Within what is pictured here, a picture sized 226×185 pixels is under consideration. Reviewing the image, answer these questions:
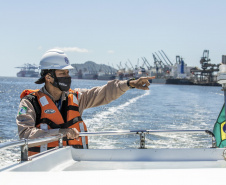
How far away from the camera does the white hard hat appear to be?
362cm

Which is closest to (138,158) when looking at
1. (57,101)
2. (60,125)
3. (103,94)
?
(103,94)

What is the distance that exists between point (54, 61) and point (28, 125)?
773 millimetres

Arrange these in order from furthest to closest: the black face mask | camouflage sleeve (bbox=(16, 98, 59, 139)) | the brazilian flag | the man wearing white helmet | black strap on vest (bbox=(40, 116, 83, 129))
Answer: the brazilian flag < the black face mask < black strap on vest (bbox=(40, 116, 83, 129)) < the man wearing white helmet < camouflage sleeve (bbox=(16, 98, 59, 139))

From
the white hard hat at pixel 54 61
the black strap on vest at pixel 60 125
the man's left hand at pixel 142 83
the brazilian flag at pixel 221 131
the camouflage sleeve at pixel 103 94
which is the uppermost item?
the white hard hat at pixel 54 61

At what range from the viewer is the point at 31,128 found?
3.19 m

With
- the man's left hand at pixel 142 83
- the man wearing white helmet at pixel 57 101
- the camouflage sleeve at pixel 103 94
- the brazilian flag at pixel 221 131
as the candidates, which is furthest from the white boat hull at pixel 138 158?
the brazilian flag at pixel 221 131

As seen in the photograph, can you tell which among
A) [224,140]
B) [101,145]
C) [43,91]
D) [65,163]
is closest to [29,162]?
[65,163]

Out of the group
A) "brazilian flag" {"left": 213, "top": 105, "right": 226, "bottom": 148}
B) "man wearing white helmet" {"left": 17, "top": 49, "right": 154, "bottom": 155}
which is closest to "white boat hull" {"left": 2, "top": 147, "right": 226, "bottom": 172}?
"man wearing white helmet" {"left": 17, "top": 49, "right": 154, "bottom": 155}

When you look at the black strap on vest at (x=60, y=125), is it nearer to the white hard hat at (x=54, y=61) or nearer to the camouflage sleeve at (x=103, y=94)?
the camouflage sleeve at (x=103, y=94)

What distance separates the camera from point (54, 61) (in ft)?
11.9

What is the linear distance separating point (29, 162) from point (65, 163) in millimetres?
784

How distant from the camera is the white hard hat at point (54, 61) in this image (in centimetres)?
362

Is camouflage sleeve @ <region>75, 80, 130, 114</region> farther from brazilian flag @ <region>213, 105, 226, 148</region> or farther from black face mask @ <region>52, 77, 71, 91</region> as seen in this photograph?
brazilian flag @ <region>213, 105, 226, 148</region>

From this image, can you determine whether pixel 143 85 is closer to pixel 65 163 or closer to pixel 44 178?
pixel 65 163
